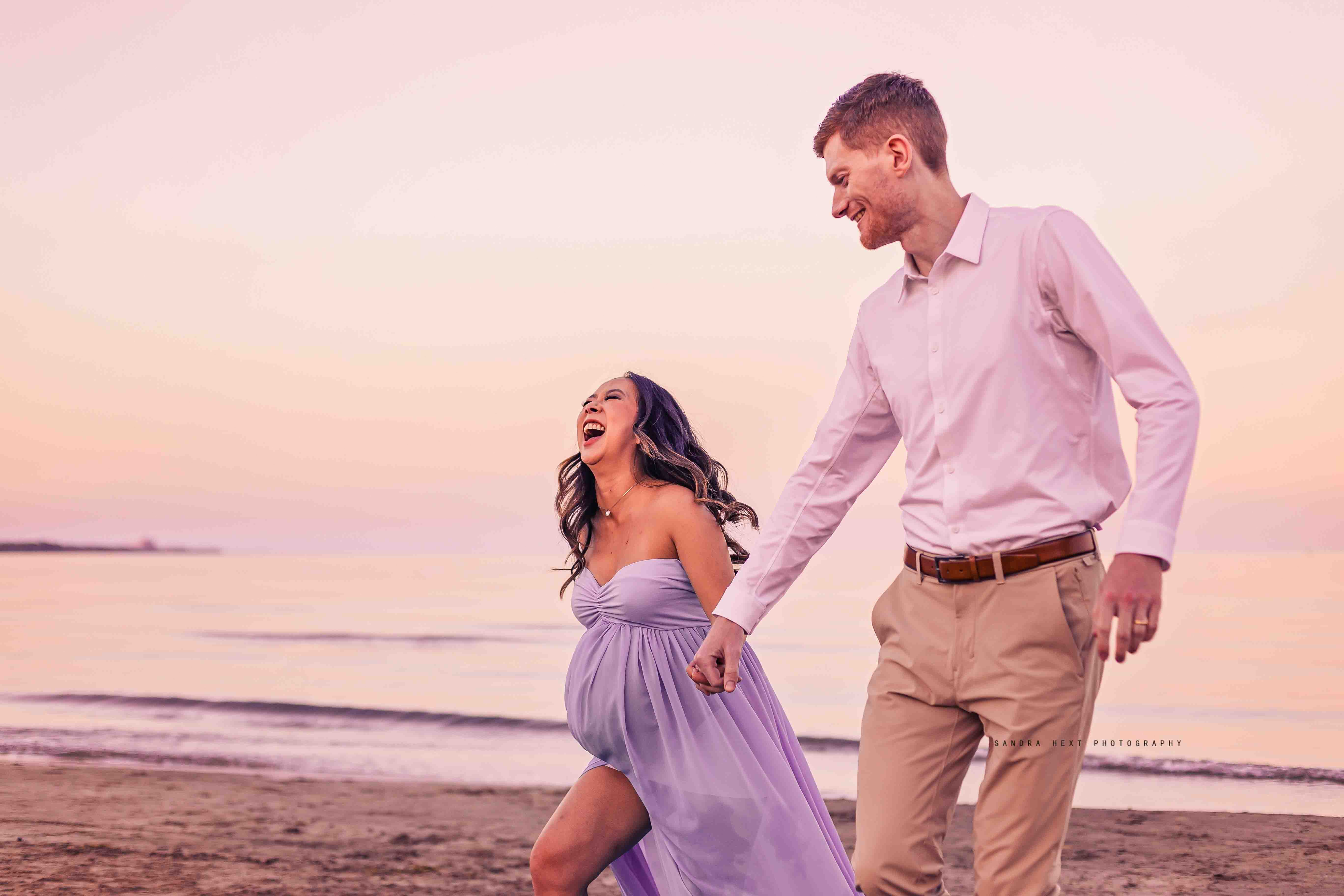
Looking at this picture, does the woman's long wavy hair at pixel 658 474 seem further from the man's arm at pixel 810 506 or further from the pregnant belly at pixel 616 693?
the man's arm at pixel 810 506

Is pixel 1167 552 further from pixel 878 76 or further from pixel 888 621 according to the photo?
pixel 878 76

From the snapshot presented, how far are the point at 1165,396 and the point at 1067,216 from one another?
0.49 m

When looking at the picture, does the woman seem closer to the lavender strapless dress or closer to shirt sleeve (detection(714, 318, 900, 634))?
the lavender strapless dress

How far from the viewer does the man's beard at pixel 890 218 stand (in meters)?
2.64

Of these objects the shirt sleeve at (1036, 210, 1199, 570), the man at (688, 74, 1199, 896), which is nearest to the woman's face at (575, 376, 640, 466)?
the man at (688, 74, 1199, 896)

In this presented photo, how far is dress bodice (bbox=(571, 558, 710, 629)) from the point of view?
149 inches

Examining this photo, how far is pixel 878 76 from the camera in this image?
107 inches

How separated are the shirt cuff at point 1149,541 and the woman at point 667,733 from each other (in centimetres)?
175

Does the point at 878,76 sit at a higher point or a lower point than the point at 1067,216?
higher

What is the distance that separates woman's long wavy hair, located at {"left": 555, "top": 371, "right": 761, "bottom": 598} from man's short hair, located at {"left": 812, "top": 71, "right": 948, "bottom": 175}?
1583 millimetres

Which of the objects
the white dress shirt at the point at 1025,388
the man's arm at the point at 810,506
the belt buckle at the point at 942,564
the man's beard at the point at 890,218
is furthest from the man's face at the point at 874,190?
the belt buckle at the point at 942,564

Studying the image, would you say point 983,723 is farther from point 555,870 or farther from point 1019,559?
point 555,870

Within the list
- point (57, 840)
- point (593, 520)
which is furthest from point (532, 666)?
point (593, 520)

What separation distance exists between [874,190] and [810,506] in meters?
0.79
